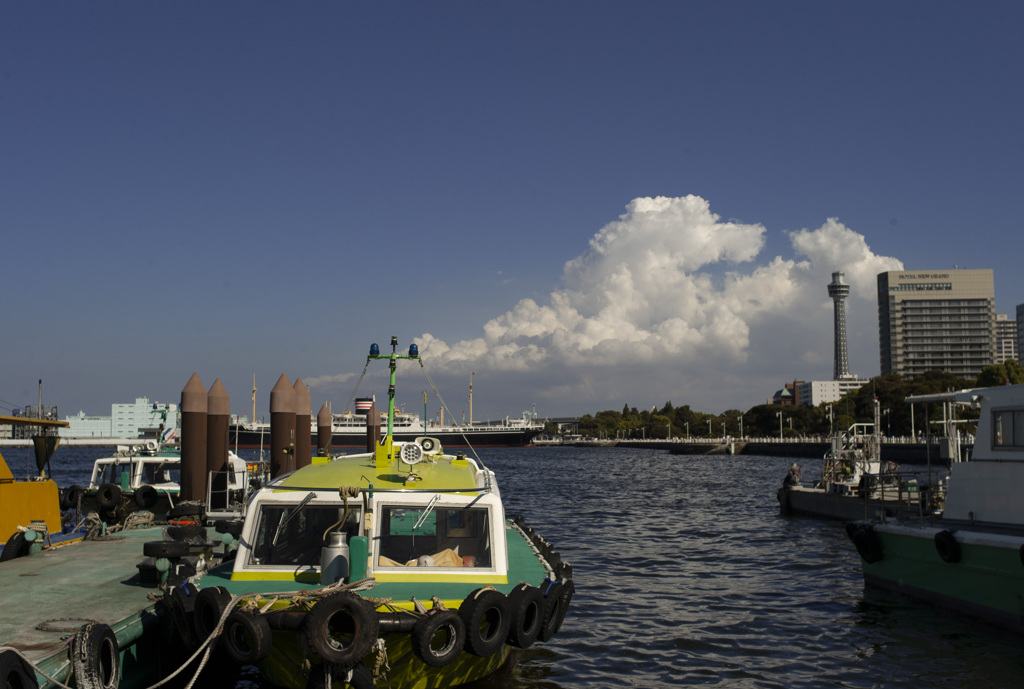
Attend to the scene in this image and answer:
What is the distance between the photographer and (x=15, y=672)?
25.1ft

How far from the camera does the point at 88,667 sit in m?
8.57

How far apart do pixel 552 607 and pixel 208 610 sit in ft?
14.5

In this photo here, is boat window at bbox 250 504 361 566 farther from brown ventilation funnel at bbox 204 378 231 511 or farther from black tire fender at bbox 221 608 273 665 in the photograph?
brown ventilation funnel at bbox 204 378 231 511

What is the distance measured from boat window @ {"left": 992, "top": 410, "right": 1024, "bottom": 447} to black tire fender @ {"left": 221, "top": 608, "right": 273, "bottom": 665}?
15.0m

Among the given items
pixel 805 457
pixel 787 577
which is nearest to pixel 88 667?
pixel 787 577

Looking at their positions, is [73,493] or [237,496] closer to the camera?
[73,493]

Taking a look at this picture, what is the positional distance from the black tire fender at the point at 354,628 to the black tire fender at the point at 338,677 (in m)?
0.25

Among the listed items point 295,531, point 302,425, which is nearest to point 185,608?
point 295,531

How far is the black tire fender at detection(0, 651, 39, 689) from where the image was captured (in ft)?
24.5

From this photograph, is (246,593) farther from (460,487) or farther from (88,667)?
(460,487)

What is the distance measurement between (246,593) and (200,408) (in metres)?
16.8

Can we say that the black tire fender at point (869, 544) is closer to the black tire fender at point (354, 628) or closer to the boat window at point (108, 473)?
the black tire fender at point (354, 628)

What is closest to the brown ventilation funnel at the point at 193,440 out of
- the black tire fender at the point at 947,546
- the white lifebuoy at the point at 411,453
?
the white lifebuoy at the point at 411,453

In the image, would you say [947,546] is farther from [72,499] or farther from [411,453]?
[72,499]
